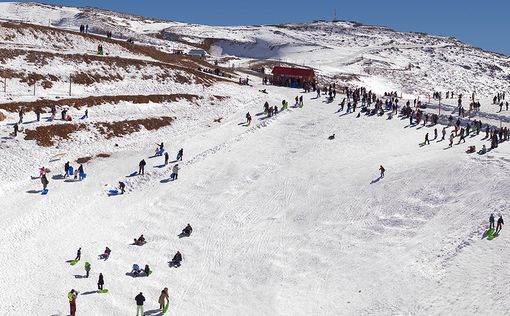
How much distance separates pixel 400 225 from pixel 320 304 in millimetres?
8533

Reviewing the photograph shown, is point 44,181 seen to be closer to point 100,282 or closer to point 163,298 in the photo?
point 100,282

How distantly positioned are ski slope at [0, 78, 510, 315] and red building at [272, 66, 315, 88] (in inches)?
1048

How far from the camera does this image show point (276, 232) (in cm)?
3256

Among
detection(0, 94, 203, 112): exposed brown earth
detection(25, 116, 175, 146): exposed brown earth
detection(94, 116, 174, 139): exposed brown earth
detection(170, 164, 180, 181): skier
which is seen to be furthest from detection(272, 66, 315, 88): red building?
detection(170, 164, 180, 181): skier

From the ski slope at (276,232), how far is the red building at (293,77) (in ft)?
87.3

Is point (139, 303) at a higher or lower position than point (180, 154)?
lower

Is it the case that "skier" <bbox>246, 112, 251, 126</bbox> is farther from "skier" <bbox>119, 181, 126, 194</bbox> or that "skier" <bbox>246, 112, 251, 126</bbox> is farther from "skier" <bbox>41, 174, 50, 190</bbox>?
"skier" <bbox>41, 174, 50, 190</bbox>

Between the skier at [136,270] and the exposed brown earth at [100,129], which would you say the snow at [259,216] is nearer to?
the skier at [136,270]

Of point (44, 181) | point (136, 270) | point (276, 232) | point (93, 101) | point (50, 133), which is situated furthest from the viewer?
point (93, 101)

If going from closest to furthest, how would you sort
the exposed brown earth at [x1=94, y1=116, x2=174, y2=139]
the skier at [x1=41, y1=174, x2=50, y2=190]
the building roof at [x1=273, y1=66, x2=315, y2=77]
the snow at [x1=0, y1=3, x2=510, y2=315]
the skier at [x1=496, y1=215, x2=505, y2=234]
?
the snow at [x1=0, y1=3, x2=510, y2=315] < the skier at [x1=496, y1=215, x2=505, y2=234] < the skier at [x1=41, y1=174, x2=50, y2=190] < the exposed brown earth at [x1=94, y1=116, x2=174, y2=139] < the building roof at [x1=273, y1=66, x2=315, y2=77]

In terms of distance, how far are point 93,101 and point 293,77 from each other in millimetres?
28788

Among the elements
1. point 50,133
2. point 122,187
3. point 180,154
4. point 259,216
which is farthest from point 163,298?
point 50,133

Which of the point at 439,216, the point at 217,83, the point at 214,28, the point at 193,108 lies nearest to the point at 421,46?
the point at 214,28

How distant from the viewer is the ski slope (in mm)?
24734
